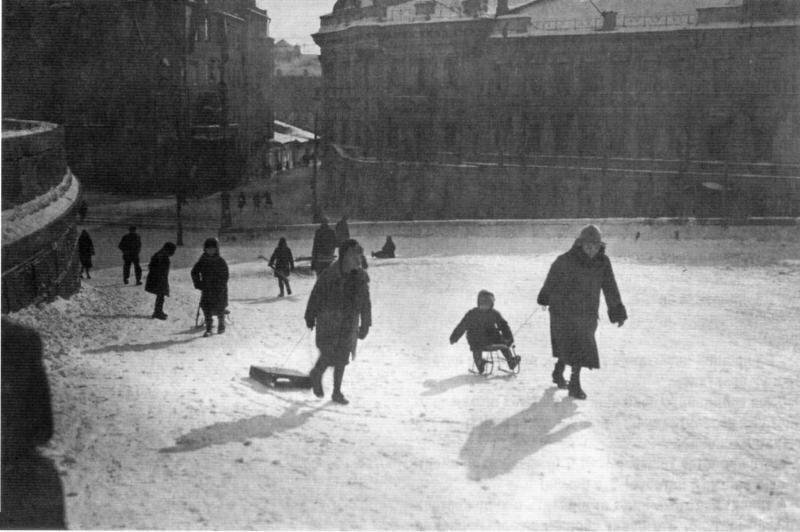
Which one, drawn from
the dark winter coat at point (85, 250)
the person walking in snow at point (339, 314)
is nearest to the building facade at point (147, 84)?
the dark winter coat at point (85, 250)

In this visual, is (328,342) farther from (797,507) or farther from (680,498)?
(797,507)

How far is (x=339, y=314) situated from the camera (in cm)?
596

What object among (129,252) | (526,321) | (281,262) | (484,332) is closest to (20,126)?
(129,252)

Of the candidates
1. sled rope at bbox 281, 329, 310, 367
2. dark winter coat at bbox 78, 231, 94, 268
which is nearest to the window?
dark winter coat at bbox 78, 231, 94, 268

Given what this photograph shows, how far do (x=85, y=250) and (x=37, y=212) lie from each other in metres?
4.15

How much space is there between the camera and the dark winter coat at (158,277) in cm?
838

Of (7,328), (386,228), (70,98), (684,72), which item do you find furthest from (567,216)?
(7,328)

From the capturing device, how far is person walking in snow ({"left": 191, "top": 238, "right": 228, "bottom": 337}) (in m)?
7.79

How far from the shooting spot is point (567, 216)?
22.0 meters

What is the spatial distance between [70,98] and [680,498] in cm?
1671

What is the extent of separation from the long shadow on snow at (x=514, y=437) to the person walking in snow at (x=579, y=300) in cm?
36

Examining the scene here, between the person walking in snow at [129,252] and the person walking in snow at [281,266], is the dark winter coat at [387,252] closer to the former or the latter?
the person walking in snow at [281,266]

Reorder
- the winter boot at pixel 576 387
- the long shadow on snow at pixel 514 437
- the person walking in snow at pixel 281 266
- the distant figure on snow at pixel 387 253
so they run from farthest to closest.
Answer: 1. the distant figure on snow at pixel 387 253
2. the person walking in snow at pixel 281 266
3. the winter boot at pixel 576 387
4. the long shadow on snow at pixel 514 437

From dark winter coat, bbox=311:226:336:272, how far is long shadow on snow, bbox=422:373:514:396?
3.28 metres
